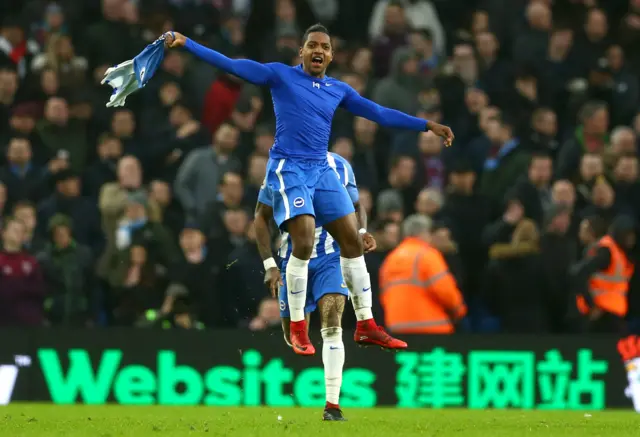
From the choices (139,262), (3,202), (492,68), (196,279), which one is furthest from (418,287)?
(492,68)

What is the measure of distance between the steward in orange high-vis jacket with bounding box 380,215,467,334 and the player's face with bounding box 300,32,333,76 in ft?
12.7

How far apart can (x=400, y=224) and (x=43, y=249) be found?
386cm

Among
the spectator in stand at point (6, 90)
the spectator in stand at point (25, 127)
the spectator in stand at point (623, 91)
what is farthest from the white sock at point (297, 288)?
the spectator in stand at point (623, 91)

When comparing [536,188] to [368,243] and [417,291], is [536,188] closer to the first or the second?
[417,291]

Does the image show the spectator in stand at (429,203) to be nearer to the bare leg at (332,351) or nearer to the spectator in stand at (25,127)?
the bare leg at (332,351)

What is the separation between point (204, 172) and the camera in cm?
1692

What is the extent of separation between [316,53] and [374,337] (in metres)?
2.12

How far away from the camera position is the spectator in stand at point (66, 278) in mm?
15828

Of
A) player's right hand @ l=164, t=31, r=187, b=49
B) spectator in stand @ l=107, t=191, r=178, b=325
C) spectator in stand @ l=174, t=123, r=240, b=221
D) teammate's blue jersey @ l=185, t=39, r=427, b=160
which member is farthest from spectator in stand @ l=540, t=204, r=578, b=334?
player's right hand @ l=164, t=31, r=187, b=49

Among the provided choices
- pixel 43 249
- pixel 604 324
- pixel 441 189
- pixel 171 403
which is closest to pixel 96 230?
pixel 43 249

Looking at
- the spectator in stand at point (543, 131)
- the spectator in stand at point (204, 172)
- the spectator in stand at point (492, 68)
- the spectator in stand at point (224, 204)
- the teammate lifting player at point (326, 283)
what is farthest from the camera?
the spectator in stand at point (492, 68)

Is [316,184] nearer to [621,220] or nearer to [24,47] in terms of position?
[621,220]

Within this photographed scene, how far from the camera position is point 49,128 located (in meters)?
17.6

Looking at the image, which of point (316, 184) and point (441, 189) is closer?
point (316, 184)
